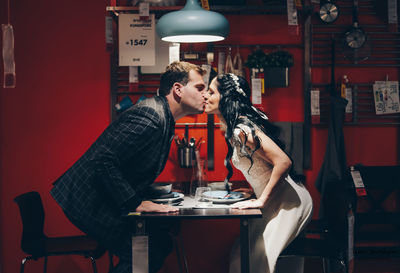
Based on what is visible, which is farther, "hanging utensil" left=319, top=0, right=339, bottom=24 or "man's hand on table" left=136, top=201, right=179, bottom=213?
"hanging utensil" left=319, top=0, right=339, bottom=24

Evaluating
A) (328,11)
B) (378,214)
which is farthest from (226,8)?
(378,214)

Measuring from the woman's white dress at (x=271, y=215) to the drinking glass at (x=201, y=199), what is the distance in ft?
0.98

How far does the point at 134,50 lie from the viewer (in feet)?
12.3

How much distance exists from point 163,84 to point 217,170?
3.92ft

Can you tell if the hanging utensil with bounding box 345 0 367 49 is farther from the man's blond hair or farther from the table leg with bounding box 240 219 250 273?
the table leg with bounding box 240 219 250 273

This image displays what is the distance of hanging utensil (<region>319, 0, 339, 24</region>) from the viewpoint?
383 centimetres

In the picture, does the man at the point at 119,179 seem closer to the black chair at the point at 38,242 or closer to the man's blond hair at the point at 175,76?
the man's blond hair at the point at 175,76

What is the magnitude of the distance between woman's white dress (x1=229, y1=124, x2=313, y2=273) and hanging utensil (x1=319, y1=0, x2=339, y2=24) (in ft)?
5.44

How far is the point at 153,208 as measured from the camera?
8.47ft

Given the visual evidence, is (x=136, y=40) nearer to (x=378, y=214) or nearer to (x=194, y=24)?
(x=194, y=24)

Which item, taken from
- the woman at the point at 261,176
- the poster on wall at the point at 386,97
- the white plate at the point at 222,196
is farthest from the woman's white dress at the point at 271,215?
the poster on wall at the point at 386,97

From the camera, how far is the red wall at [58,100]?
3.89 m

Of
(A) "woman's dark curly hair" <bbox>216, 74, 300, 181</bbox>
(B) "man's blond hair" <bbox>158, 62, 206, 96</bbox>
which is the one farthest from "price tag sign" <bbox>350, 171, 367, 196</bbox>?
(B) "man's blond hair" <bbox>158, 62, 206, 96</bbox>

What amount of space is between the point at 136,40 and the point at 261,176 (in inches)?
67.2
